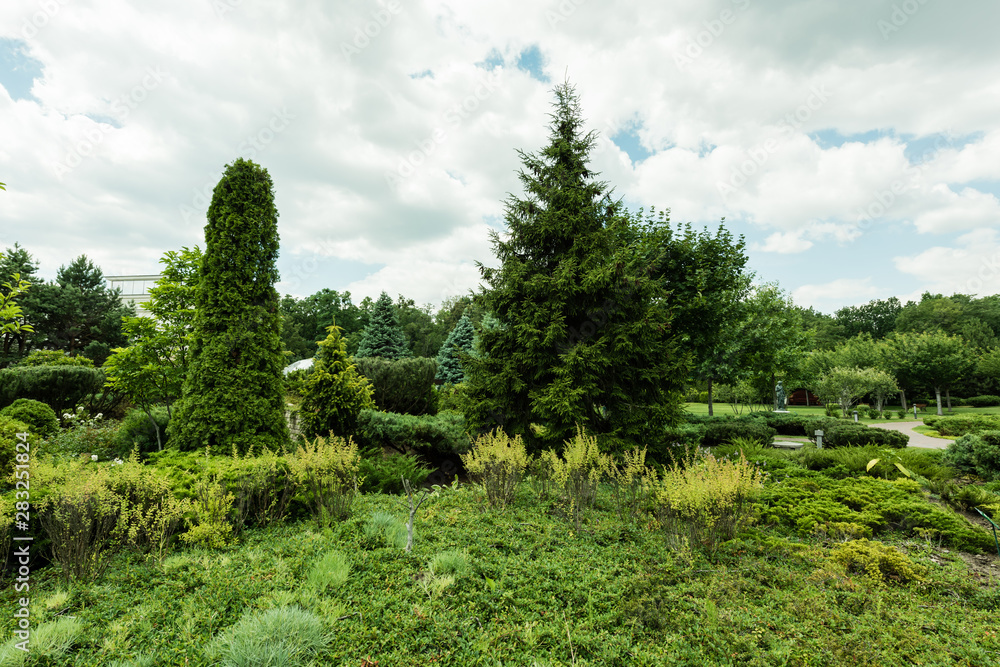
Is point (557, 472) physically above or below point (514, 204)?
below

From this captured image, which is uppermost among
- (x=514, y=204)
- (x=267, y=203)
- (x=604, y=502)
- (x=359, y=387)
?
(x=514, y=204)

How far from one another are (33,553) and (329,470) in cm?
252

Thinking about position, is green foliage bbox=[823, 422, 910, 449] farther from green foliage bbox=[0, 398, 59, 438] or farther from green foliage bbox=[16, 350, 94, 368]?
green foliage bbox=[16, 350, 94, 368]

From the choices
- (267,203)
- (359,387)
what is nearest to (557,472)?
(359,387)

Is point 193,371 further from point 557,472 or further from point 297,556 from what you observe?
point 557,472

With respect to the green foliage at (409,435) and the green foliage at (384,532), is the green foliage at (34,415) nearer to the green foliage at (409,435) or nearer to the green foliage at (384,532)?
the green foliage at (409,435)

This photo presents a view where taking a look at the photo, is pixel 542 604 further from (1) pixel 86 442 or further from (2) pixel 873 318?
(2) pixel 873 318

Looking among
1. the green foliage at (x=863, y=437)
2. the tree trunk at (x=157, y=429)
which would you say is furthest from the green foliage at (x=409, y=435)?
the green foliage at (x=863, y=437)

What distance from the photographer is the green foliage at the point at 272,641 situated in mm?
2400

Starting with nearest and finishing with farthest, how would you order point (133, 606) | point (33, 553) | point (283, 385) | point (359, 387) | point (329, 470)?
point (133, 606)
point (33, 553)
point (329, 470)
point (283, 385)
point (359, 387)

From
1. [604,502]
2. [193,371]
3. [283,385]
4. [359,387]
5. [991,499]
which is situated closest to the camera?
[991,499]

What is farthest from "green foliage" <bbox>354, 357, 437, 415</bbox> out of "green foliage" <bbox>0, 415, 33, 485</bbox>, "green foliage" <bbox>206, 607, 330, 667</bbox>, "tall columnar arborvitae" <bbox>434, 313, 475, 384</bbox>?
"green foliage" <bbox>206, 607, 330, 667</bbox>

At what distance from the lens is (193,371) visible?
21.8 ft

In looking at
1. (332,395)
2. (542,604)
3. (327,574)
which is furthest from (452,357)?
(542,604)
